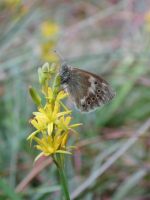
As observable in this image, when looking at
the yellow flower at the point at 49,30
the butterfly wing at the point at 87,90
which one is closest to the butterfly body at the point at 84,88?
the butterfly wing at the point at 87,90

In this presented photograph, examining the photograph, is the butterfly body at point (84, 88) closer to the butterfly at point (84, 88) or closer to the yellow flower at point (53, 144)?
the butterfly at point (84, 88)

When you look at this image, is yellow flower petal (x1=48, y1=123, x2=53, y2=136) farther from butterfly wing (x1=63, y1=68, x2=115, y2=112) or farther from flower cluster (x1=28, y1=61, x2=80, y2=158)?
butterfly wing (x1=63, y1=68, x2=115, y2=112)

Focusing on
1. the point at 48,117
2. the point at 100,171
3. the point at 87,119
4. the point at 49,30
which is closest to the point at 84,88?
the point at 48,117

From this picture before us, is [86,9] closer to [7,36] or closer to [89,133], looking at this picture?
[7,36]

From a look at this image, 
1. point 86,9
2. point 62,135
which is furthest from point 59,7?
point 62,135

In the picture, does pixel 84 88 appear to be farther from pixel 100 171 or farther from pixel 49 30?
pixel 49 30

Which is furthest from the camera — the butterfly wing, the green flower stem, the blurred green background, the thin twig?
the blurred green background

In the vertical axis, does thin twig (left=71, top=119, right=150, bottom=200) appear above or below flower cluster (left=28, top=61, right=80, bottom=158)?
below

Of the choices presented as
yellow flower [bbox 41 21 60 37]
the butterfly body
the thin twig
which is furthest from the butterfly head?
yellow flower [bbox 41 21 60 37]
